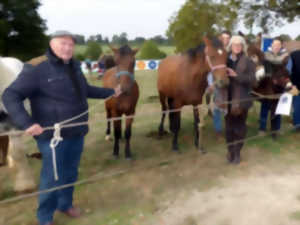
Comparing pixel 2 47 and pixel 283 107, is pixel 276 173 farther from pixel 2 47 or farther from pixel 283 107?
pixel 2 47

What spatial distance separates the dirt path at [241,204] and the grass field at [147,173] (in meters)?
0.07

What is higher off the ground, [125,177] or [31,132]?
[31,132]

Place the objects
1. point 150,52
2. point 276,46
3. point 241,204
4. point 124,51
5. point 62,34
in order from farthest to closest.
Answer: point 150,52, point 276,46, point 124,51, point 241,204, point 62,34

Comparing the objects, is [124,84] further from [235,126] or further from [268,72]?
[268,72]

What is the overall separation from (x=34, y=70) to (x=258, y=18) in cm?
1303

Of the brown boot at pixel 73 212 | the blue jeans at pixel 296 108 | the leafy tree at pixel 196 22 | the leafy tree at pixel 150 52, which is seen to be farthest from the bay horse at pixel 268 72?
the leafy tree at pixel 150 52

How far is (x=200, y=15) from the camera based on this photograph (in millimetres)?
16453

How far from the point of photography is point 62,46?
2.18m

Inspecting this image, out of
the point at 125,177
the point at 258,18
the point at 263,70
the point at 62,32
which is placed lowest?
the point at 125,177

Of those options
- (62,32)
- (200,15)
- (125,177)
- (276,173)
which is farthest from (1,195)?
(200,15)

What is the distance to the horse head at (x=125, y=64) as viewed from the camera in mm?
3510

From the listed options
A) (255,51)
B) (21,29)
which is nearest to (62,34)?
(255,51)

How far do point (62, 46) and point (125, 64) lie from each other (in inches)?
58.1

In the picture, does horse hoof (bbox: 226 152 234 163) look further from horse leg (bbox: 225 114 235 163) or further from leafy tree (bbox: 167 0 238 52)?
leafy tree (bbox: 167 0 238 52)
